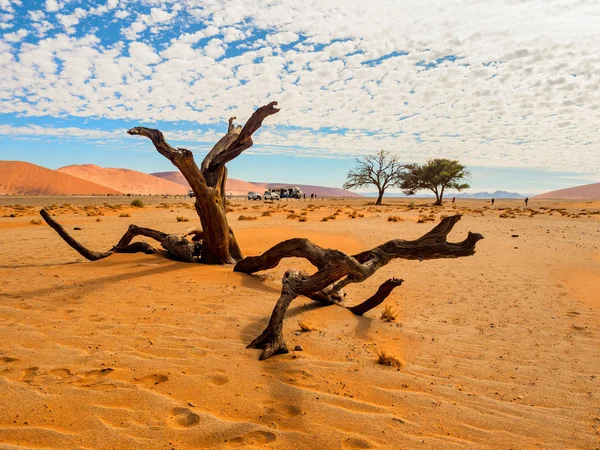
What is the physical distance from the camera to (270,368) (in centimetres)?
405

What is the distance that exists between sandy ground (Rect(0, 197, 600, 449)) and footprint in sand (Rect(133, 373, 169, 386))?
18mm

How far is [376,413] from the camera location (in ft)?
10.9

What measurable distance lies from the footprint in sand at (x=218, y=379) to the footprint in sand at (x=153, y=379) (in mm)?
416

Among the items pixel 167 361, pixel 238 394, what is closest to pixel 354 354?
pixel 238 394

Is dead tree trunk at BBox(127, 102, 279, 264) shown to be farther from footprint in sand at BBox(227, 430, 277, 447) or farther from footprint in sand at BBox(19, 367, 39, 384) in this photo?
footprint in sand at BBox(227, 430, 277, 447)

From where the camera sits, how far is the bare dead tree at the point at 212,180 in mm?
7812

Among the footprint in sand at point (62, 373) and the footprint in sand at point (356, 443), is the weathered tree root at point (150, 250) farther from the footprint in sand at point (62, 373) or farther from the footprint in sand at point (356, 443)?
the footprint in sand at point (356, 443)

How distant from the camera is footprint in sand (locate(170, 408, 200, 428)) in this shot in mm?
3050

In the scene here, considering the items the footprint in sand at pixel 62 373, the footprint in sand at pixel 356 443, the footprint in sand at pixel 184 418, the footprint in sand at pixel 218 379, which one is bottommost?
the footprint in sand at pixel 62 373

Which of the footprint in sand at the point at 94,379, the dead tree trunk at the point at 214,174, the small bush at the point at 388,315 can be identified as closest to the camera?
the footprint in sand at the point at 94,379

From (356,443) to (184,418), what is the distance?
1.39m

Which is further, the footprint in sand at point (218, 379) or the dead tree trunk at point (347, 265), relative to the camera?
the dead tree trunk at point (347, 265)

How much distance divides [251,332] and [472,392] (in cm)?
267

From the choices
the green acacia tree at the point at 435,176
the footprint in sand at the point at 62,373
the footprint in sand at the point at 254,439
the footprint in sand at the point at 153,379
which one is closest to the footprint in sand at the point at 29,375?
the footprint in sand at the point at 62,373
